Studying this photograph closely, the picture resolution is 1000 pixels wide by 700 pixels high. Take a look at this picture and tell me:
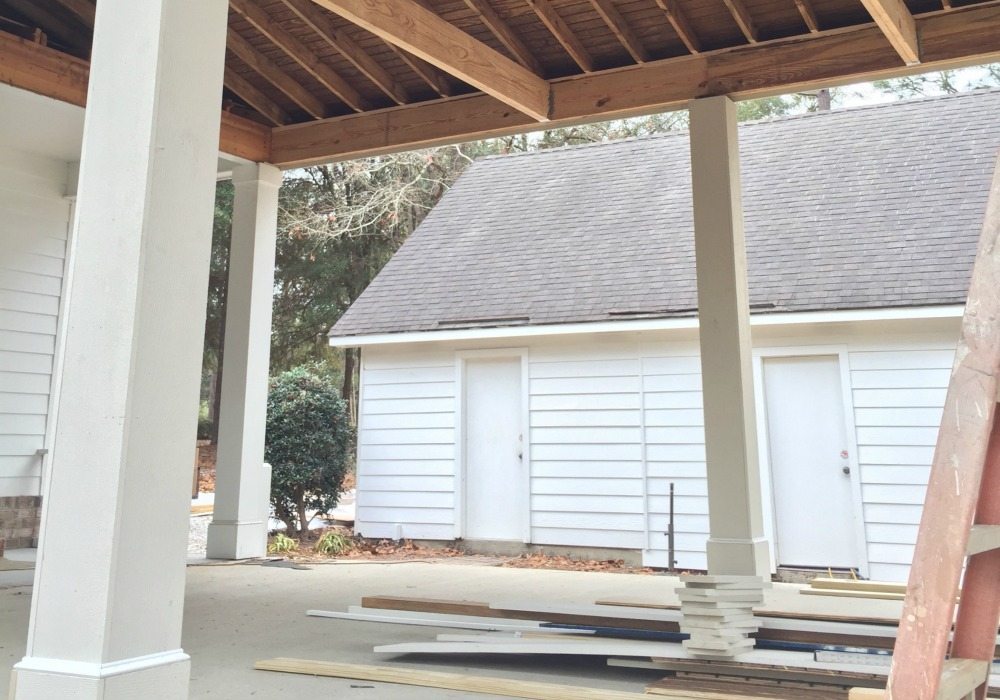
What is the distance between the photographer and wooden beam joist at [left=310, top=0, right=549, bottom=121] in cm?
498

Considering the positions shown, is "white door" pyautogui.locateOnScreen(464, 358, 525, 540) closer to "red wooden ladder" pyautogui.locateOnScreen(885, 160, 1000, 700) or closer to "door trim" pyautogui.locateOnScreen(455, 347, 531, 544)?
"door trim" pyautogui.locateOnScreen(455, 347, 531, 544)

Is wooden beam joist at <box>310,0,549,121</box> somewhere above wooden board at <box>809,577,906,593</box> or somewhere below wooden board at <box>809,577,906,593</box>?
above

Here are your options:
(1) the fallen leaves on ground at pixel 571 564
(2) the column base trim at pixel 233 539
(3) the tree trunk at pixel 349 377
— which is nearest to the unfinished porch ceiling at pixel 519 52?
(2) the column base trim at pixel 233 539

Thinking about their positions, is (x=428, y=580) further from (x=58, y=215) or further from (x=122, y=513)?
(x=58, y=215)

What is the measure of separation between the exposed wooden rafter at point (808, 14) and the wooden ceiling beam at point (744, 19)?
0.33 metres

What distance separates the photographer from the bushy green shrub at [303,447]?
1000cm

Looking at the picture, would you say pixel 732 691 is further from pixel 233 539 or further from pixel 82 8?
pixel 82 8

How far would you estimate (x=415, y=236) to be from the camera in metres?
11.9

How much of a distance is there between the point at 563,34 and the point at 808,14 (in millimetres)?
1671

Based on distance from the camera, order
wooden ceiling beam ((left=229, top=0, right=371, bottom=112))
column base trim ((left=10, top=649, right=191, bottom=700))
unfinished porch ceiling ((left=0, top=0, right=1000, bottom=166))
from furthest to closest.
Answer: wooden ceiling beam ((left=229, top=0, right=371, bottom=112)) → unfinished porch ceiling ((left=0, top=0, right=1000, bottom=166)) → column base trim ((left=10, top=649, right=191, bottom=700))

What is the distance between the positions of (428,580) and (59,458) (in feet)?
15.4

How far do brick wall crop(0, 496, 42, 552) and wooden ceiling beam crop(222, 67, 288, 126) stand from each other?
4.39 metres

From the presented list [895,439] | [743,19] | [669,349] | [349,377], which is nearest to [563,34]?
[743,19]

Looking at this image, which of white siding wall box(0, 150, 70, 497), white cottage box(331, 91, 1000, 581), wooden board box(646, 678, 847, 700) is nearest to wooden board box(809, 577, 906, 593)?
white cottage box(331, 91, 1000, 581)
